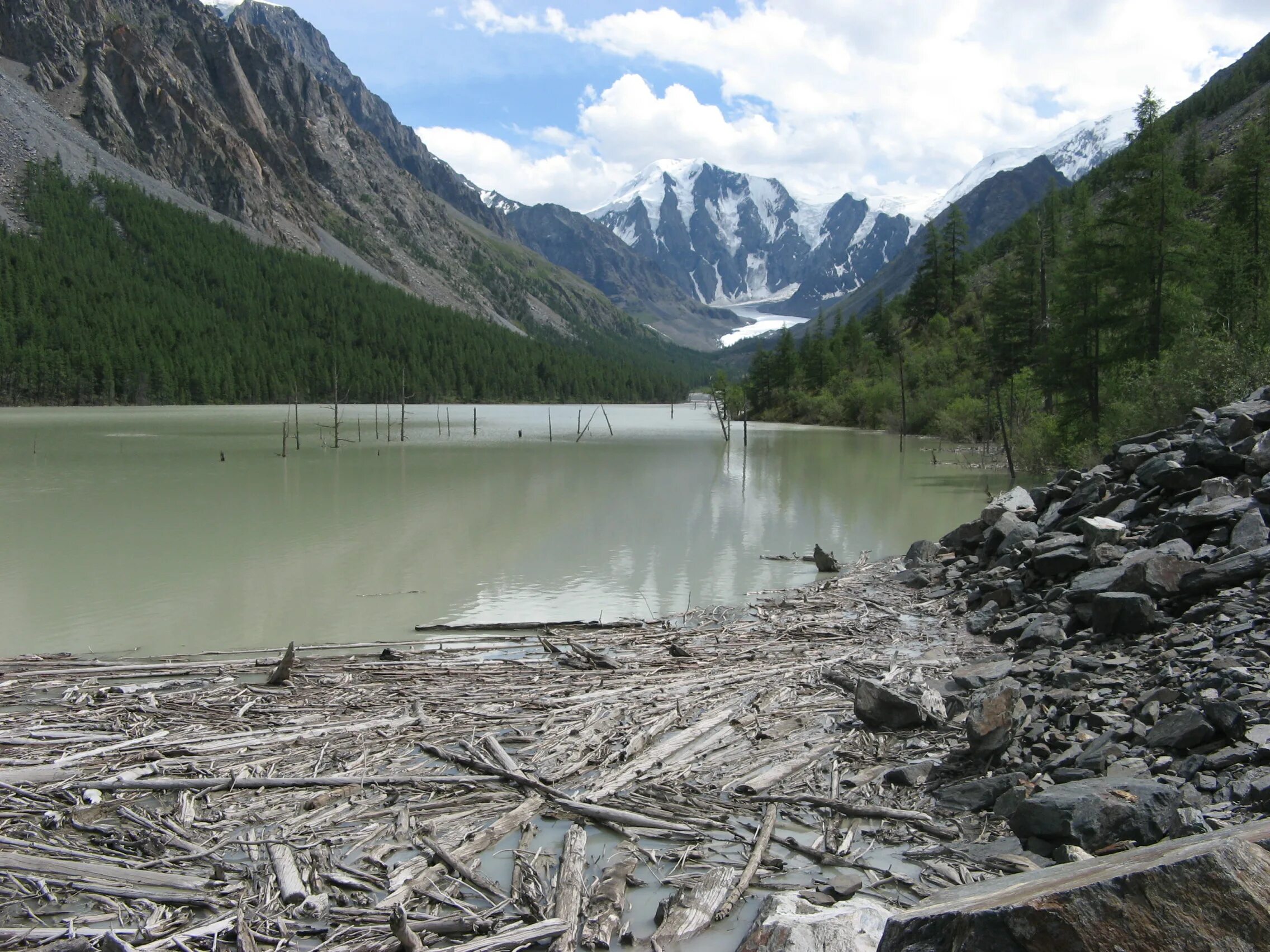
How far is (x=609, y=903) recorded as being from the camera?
5.06m

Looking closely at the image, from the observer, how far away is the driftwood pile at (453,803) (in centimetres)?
486

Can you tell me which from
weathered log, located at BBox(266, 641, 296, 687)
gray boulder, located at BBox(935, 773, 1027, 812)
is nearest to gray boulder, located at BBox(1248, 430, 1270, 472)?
gray boulder, located at BBox(935, 773, 1027, 812)

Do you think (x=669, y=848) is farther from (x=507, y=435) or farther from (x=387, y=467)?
(x=507, y=435)

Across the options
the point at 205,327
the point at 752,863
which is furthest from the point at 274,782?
the point at 205,327

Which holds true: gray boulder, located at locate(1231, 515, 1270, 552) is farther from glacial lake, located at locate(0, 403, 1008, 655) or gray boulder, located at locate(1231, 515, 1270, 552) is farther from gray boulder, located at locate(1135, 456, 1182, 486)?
glacial lake, located at locate(0, 403, 1008, 655)

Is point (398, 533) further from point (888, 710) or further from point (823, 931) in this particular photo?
point (823, 931)

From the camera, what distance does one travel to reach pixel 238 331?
467 feet

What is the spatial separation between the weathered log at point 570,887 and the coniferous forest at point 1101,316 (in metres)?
20.8

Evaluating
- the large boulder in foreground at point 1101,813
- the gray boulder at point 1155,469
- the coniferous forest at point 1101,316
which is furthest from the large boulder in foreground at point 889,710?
the coniferous forest at point 1101,316

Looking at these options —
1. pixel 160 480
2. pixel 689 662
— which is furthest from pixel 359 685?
pixel 160 480

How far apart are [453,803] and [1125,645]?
689 cm

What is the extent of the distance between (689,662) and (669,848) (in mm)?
4478

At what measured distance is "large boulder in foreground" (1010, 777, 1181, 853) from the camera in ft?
15.5

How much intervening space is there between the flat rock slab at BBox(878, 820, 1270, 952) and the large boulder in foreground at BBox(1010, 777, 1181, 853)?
82.2 inches
